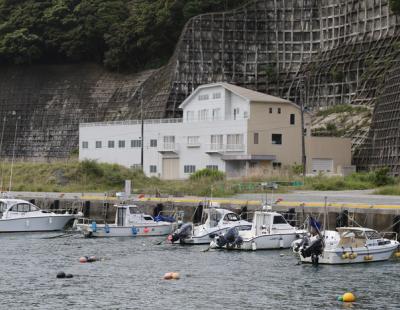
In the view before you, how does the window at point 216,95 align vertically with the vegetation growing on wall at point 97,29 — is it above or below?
below

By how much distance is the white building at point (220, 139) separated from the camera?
3770 inches

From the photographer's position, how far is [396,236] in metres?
54.8

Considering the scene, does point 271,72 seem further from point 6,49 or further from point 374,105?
point 6,49

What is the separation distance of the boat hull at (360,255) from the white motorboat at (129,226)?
17048 mm

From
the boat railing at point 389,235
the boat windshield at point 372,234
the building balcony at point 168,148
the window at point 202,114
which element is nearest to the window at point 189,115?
the window at point 202,114

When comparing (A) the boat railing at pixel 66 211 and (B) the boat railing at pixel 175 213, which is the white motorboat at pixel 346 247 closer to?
(B) the boat railing at pixel 175 213

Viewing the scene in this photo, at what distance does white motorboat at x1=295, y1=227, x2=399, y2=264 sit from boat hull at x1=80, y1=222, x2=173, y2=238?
16.0m

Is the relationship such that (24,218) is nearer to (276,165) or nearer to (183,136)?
(276,165)

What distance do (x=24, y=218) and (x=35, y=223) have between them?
888 mm

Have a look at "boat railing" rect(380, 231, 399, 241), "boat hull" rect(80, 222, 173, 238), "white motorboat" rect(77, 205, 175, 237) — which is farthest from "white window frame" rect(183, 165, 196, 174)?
"boat railing" rect(380, 231, 399, 241)

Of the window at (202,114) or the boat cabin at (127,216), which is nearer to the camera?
the boat cabin at (127,216)

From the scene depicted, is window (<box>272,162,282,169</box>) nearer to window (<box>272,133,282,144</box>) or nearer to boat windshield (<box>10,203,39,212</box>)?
window (<box>272,133,282,144</box>)

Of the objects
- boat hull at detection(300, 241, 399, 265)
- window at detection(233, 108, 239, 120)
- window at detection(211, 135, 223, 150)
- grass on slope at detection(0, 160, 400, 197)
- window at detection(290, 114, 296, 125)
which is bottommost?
boat hull at detection(300, 241, 399, 265)

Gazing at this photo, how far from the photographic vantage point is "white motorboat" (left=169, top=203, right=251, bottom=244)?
Answer: 58.8 metres
